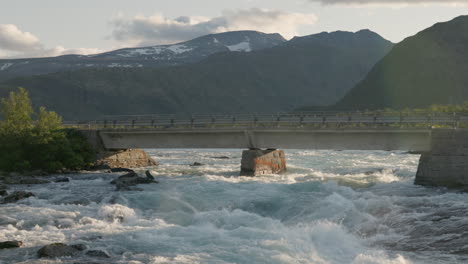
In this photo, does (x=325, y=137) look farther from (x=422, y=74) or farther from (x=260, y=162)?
(x=422, y=74)

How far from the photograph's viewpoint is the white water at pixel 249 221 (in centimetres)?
2072

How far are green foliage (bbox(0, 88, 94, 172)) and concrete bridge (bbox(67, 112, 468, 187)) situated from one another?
4.19m

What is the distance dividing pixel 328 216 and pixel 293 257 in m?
7.19

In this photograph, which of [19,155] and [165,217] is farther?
[19,155]

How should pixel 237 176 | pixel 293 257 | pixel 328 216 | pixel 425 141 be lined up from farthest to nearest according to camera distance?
pixel 237 176, pixel 425 141, pixel 328 216, pixel 293 257

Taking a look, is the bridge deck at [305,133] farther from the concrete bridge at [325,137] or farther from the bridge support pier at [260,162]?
the bridge support pier at [260,162]

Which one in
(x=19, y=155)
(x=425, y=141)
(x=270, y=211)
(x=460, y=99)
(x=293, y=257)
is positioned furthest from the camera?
(x=460, y=99)

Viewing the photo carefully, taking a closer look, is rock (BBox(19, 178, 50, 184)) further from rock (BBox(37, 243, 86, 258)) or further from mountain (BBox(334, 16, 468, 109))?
mountain (BBox(334, 16, 468, 109))

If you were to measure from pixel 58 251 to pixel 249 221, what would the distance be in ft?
31.7

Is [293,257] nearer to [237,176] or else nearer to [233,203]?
[233,203]

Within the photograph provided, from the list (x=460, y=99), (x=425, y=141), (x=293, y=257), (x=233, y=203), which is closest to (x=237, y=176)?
(x=233, y=203)

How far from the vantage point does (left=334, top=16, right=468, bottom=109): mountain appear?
157000mm

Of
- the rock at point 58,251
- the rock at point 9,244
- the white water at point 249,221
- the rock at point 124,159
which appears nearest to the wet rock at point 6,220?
the white water at point 249,221

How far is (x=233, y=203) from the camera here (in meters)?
30.7
